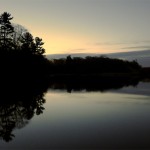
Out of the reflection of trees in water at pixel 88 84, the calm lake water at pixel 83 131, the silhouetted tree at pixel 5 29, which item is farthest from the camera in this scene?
the silhouetted tree at pixel 5 29

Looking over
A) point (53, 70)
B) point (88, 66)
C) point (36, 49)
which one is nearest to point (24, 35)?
point (36, 49)

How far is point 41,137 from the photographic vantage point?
13.2 metres

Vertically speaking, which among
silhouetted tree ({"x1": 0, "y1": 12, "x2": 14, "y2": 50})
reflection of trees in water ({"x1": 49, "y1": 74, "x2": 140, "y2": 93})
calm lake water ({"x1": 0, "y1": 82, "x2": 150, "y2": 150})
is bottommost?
reflection of trees in water ({"x1": 49, "y1": 74, "x2": 140, "y2": 93})

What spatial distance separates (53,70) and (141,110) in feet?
243

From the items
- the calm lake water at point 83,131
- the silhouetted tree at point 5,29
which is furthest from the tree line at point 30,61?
the calm lake water at point 83,131

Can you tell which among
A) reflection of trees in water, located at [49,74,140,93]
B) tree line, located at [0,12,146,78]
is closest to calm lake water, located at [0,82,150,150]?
reflection of trees in water, located at [49,74,140,93]

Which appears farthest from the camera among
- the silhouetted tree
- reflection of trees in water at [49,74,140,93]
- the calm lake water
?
the silhouetted tree

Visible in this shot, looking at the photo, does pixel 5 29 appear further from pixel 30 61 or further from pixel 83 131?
pixel 83 131

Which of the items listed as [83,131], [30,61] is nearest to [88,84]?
[30,61]

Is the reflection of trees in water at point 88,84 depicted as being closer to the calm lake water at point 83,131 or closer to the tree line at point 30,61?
the tree line at point 30,61

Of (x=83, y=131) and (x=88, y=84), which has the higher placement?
(x=83, y=131)

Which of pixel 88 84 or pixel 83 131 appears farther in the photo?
pixel 88 84

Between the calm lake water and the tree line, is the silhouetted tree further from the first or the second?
the calm lake water

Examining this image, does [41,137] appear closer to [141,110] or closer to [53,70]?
[141,110]
